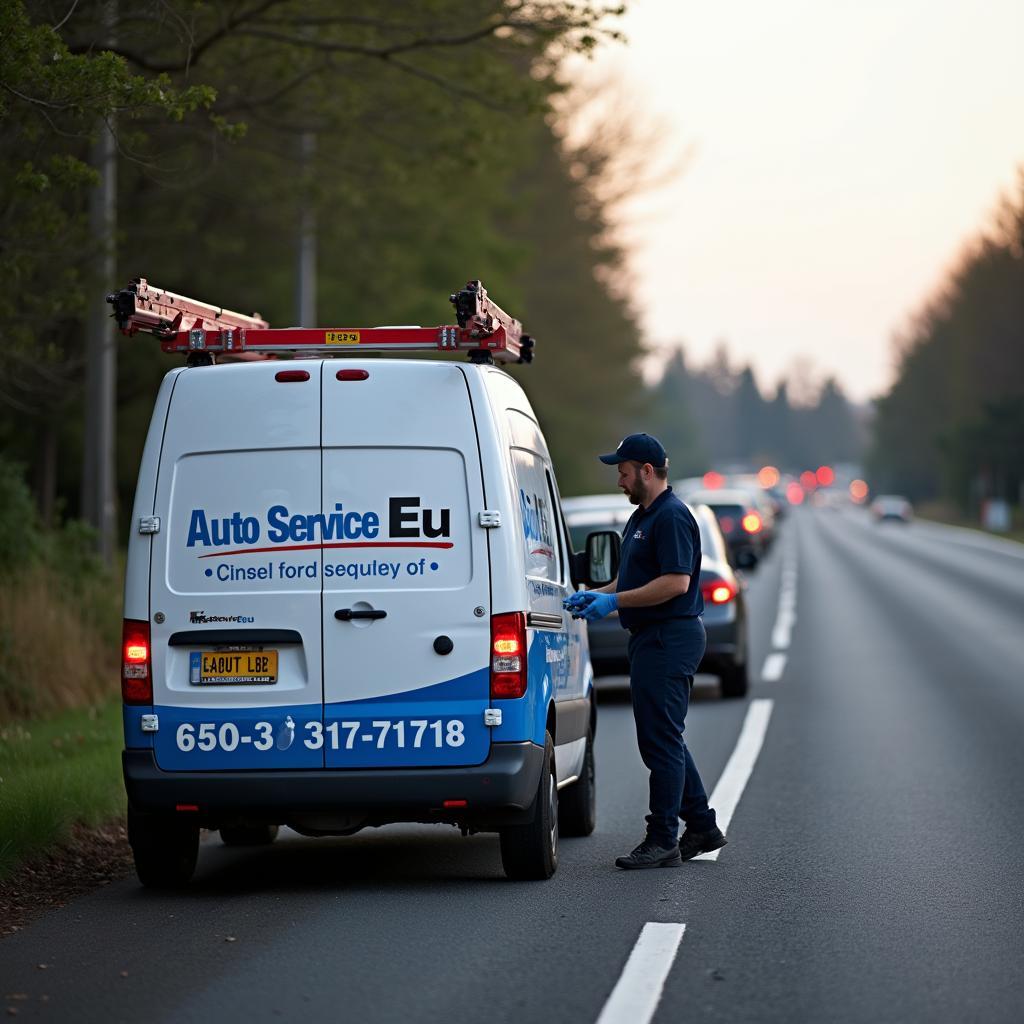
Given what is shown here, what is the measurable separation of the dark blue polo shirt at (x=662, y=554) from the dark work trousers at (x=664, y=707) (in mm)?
65

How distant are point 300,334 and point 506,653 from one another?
187 cm

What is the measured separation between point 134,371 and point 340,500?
22.1m

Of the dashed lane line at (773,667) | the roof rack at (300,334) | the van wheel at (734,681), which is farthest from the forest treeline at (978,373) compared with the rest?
the roof rack at (300,334)

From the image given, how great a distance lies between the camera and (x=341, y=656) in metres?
8.04

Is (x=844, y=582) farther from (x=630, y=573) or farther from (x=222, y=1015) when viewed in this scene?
(x=222, y=1015)

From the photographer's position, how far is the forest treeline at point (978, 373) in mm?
92312

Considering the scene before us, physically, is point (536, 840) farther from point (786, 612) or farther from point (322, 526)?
point (786, 612)

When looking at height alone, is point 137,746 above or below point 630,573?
below

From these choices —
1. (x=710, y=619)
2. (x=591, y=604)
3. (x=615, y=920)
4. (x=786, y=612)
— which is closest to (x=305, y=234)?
(x=710, y=619)

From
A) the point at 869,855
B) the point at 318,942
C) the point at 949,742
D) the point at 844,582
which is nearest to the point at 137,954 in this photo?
the point at 318,942

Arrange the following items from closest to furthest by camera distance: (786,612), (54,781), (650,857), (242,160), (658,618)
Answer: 1. (650,857)
2. (658,618)
3. (54,781)
4. (242,160)
5. (786,612)

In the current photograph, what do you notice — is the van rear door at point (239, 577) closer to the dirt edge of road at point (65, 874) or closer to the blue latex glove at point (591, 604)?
the dirt edge of road at point (65, 874)

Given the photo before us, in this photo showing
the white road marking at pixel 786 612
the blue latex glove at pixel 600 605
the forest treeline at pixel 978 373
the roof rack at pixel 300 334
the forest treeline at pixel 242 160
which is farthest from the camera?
the forest treeline at pixel 978 373

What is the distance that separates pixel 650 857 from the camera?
346 inches
